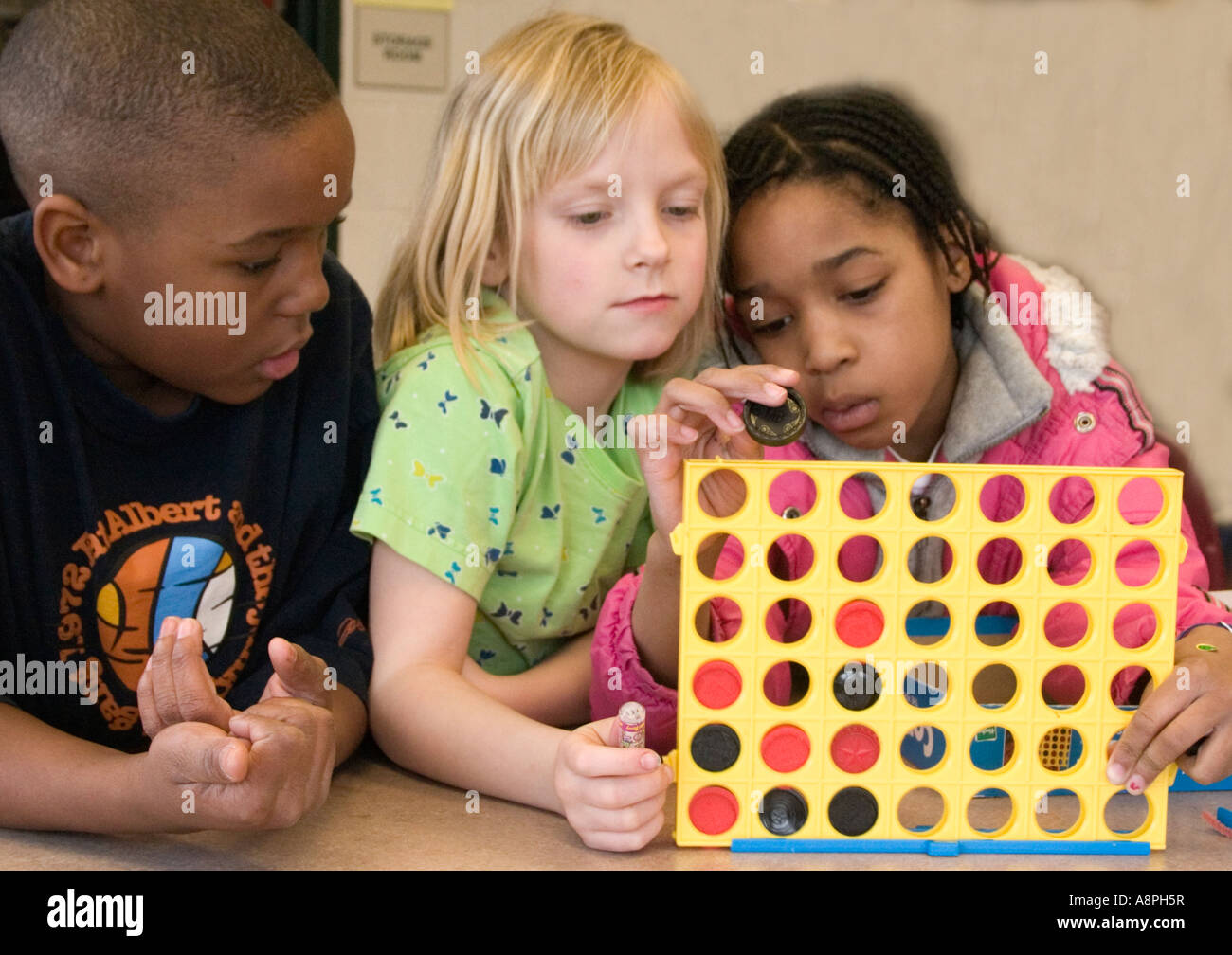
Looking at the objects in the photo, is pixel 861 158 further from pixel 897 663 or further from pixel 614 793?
pixel 614 793

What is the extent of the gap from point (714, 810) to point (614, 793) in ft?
0.22

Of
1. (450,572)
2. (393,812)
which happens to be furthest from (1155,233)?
(393,812)

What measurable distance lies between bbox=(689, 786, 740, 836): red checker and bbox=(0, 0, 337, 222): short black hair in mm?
517

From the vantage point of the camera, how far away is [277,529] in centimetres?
95

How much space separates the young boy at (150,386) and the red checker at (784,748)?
0.92 feet

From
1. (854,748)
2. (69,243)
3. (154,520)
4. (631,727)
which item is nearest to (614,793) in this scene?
(631,727)

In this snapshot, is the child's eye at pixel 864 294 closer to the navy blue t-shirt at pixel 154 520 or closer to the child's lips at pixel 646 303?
the child's lips at pixel 646 303

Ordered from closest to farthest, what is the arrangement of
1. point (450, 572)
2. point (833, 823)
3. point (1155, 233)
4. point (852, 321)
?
1. point (833, 823)
2. point (450, 572)
3. point (852, 321)
4. point (1155, 233)

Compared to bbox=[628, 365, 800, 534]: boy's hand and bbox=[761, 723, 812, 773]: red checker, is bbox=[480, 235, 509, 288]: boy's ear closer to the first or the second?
bbox=[628, 365, 800, 534]: boy's hand

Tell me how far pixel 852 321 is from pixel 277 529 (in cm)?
49

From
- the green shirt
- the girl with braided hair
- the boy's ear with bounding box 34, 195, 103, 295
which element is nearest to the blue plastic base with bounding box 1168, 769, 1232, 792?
the girl with braided hair

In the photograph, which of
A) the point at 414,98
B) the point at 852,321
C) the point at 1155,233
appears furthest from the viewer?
the point at 414,98

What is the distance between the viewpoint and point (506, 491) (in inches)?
37.6

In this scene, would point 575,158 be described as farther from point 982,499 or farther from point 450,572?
point 982,499
